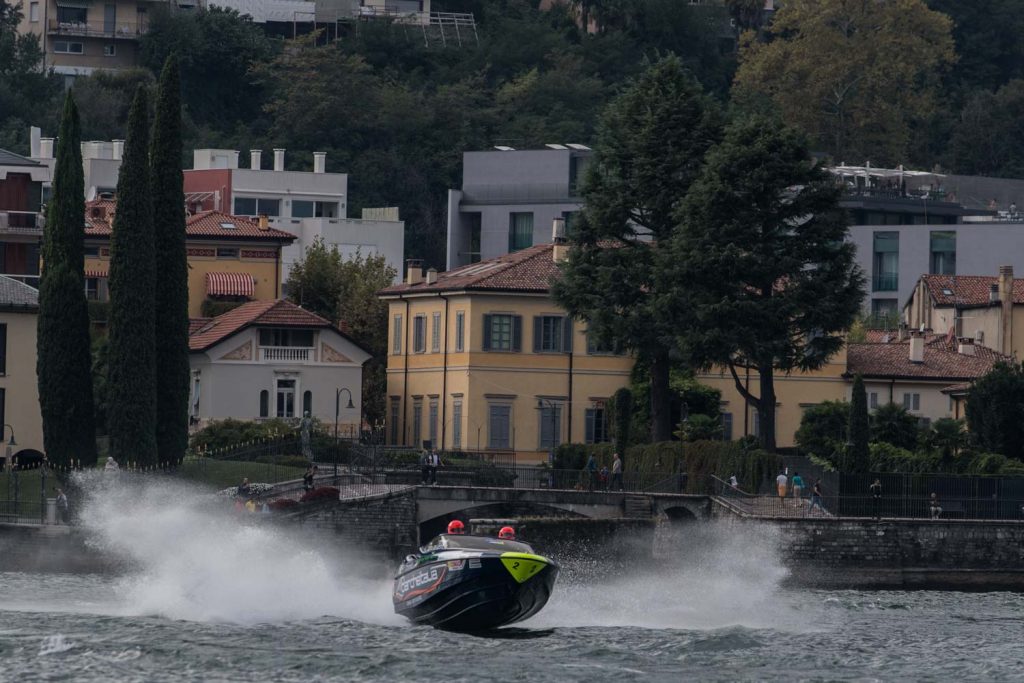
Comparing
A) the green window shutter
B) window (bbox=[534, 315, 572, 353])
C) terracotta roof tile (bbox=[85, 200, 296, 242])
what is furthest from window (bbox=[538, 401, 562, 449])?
terracotta roof tile (bbox=[85, 200, 296, 242])

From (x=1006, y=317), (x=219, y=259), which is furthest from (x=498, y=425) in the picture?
(x=1006, y=317)

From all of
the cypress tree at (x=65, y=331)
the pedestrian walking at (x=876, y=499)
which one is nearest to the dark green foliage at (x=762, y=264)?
the pedestrian walking at (x=876, y=499)

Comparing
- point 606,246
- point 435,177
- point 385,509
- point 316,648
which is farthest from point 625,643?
point 435,177

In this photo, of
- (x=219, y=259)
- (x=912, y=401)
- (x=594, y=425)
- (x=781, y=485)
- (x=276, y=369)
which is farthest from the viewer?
(x=219, y=259)

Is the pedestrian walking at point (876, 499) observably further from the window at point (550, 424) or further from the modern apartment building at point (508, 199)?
the modern apartment building at point (508, 199)

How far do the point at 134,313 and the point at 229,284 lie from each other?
31787 mm

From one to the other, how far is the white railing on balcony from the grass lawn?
45.3 ft

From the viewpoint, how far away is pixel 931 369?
111125 millimetres

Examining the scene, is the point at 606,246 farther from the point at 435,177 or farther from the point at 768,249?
the point at 435,177

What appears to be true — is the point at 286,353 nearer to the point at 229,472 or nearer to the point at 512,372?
the point at 512,372

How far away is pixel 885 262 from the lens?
156125 mm

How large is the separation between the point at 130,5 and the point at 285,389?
85219 mm

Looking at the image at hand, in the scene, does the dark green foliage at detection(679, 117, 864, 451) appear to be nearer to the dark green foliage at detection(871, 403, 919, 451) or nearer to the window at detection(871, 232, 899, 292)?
the dark green foliage at detection(871, 403, 919, 451)

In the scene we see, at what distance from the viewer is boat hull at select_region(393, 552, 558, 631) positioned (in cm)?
6288
